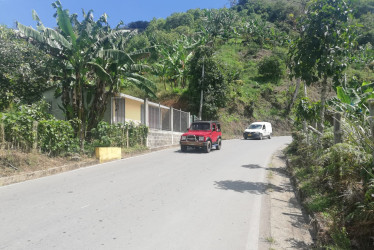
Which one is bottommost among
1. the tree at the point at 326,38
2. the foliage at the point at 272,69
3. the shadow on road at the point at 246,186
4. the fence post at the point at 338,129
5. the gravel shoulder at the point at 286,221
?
the gravel shoulder at the point at 286,221

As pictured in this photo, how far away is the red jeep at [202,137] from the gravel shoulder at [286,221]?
26.4ft

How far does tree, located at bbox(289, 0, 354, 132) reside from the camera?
7.22m

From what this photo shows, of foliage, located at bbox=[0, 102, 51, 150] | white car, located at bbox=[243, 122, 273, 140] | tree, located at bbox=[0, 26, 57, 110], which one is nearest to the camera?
foliage, located at bbox=[0, 102, 51, 150]

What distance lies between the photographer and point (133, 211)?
5633mm

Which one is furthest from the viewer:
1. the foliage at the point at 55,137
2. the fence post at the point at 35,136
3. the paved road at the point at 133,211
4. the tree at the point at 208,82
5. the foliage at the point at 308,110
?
the tree at the point at 208,82

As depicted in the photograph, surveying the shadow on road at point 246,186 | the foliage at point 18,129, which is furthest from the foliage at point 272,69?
the foliage at point 18,129

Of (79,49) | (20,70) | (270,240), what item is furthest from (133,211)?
(20,70)

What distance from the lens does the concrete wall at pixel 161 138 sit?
18906 mm

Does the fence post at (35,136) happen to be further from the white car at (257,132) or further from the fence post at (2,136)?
the white car at (257,132)

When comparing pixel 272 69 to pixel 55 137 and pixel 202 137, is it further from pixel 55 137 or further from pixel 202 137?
pixel 55 137

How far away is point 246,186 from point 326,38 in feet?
14.4

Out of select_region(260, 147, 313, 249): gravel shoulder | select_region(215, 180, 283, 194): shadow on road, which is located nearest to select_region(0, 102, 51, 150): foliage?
select_region(215, 180, 283, 194): shadow on road

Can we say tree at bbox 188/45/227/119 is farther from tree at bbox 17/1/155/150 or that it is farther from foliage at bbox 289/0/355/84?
foliage at bbox 289/0/355/84

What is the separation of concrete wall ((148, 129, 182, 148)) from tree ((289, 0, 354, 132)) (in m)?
12.5
